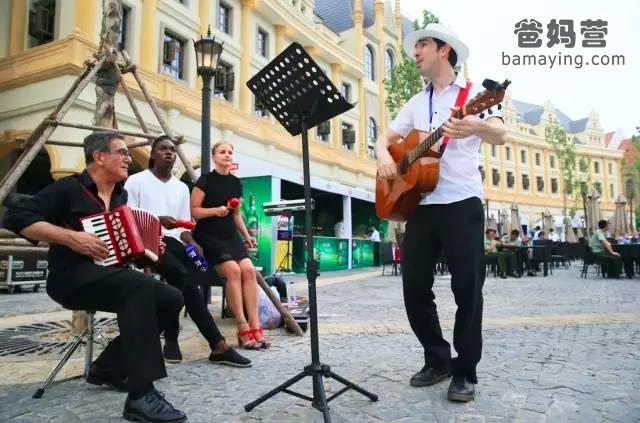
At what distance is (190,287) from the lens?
3.97 metres

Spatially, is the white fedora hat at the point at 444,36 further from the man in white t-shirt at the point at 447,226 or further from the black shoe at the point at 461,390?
the black shoe at the point at 461,390

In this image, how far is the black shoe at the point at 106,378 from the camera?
10.3 feet

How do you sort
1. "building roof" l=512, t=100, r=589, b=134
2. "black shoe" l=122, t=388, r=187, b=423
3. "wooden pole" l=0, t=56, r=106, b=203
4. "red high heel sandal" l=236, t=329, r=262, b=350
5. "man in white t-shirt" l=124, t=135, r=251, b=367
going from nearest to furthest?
"black shoe" l=122, t=388, r=187, b=423 < "man in white t-shirt" l=124, t=135, r=251, b=367 < "red high heel sandal" l=236, t=329, r=262, b=350 < "wooden pole" l=0, t=56, r=106, b=203 < "building roof" l=512, t=100, r=589, b=134

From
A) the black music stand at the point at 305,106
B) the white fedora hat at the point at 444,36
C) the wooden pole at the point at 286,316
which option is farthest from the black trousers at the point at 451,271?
the wooden pole at the point at 286,316

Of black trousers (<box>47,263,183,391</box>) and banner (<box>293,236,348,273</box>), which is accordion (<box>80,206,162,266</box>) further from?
banner (<box>293,236,348,273</box>)

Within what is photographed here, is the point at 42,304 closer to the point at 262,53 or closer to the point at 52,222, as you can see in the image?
the point at 52,222

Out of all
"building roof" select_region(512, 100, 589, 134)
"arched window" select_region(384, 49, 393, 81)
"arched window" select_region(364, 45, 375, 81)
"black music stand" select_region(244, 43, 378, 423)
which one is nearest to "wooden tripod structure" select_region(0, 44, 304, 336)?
"black music stand" select_region(244, 43, 378, 423)

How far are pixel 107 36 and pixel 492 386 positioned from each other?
5.58 m

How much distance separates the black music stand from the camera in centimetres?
275

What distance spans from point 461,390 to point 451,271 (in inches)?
28.9

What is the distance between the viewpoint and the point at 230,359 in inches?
149

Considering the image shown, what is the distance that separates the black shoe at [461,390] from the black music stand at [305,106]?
0.48 metres

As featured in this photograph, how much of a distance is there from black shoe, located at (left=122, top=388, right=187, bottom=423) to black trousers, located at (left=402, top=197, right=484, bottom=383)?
1662mm

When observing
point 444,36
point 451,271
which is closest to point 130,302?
point 451,271
